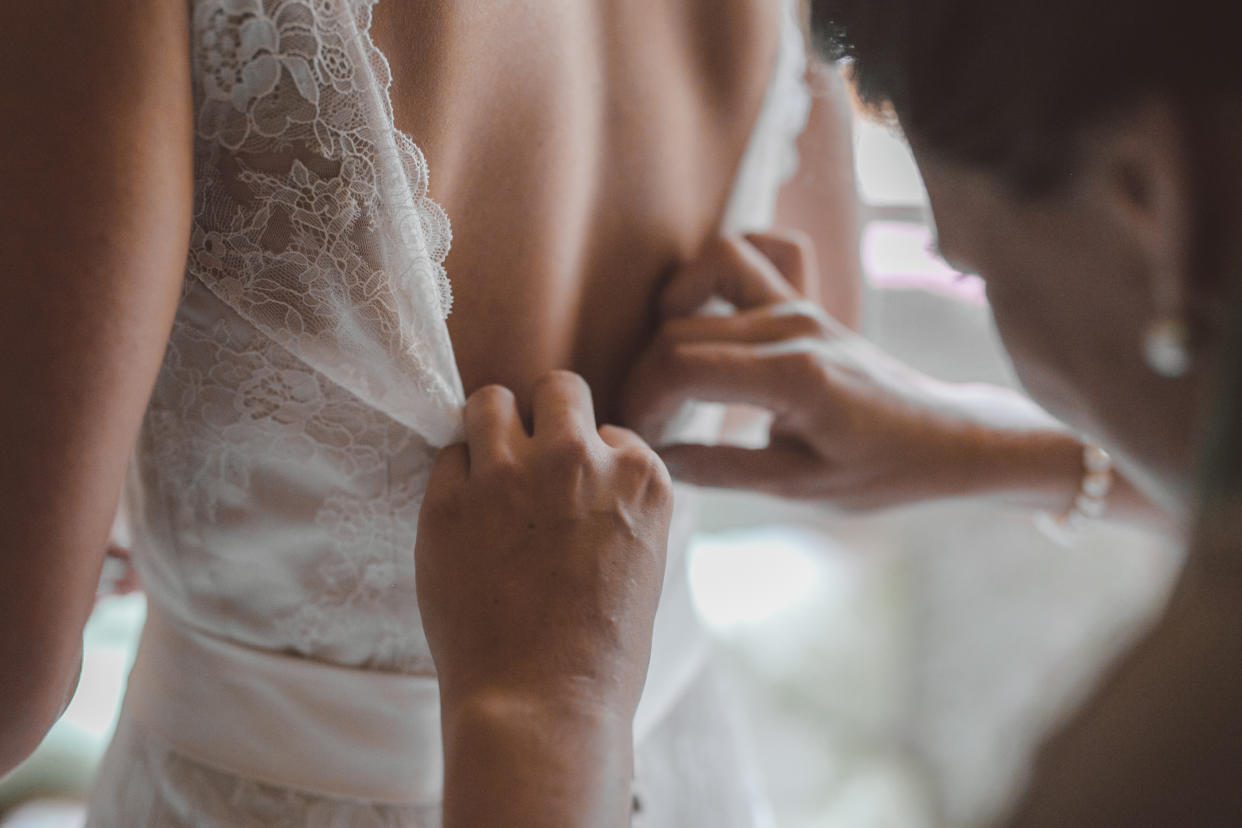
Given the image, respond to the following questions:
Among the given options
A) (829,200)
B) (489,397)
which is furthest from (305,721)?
(829,200)

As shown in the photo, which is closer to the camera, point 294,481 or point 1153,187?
point 1153,187

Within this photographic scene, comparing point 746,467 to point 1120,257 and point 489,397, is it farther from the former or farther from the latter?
point 1120,257

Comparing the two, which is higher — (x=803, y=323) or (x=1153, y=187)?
(x=1153, y=187)

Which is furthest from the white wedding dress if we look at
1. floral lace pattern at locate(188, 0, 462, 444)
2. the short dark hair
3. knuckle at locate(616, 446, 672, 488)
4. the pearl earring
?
the pearl earring

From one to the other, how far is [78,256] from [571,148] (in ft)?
0.97

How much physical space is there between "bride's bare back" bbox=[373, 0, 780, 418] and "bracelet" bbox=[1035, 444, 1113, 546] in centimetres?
46

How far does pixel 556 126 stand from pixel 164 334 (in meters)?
0.26

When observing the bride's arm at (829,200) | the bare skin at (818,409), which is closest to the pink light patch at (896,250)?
the bride's arm at (829,200)

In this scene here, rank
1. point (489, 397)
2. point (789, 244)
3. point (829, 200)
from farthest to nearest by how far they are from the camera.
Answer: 1. point (829, 200)
2. point (789, 244)
3. point (489, 397)

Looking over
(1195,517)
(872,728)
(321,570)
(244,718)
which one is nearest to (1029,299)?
(1195,517)

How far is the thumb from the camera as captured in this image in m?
0.74

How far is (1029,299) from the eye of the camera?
1.51 ft

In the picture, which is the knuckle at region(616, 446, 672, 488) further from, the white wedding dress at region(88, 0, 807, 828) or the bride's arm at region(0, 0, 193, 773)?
the bride's arm at region(0, 0, 193, 773)

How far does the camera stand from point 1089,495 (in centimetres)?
91
